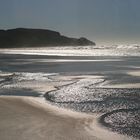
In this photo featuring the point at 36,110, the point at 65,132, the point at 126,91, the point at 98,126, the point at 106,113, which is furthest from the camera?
the point at 126,91

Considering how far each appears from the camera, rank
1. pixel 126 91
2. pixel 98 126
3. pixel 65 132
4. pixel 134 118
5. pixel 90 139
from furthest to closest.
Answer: pixel 126 91 → pixel 134 118 → pixel 98 126 → pixel 65 132 → pixel 90 139

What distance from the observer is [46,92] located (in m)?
15.9

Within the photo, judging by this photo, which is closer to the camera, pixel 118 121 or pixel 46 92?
pixel 118 121

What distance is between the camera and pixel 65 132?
8555mm

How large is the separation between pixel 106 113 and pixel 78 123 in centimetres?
148

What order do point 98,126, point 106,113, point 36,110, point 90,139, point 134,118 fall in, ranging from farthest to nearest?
point 36,110 → point 106,113 → point 134,118 → point 98,126 → point 90,139

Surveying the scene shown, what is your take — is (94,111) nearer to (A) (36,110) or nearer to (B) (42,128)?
(A) (36,110)

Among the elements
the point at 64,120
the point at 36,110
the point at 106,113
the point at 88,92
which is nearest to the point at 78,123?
the point at 64,120

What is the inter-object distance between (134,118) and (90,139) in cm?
237

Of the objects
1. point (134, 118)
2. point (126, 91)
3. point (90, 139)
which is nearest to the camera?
point (90, 139)

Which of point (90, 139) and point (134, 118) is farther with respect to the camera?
point (134, 118)

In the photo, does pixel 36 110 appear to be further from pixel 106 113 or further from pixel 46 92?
pixel 46 92

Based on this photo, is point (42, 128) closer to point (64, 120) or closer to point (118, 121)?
point (64, 120)

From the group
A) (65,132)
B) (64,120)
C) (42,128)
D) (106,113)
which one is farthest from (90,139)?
(106,113)
